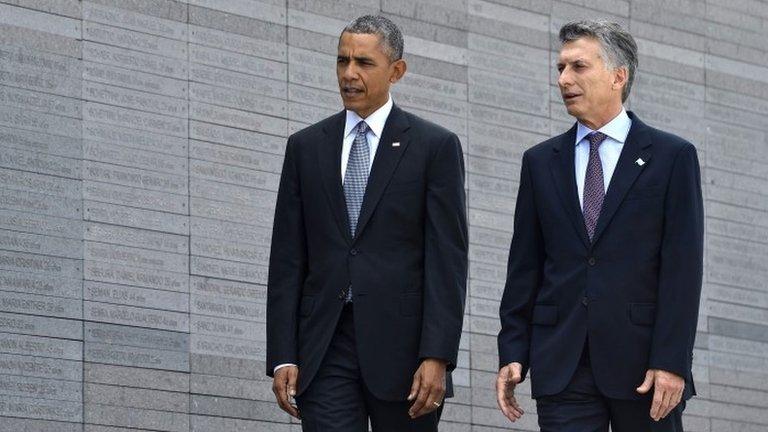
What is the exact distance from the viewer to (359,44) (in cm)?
769

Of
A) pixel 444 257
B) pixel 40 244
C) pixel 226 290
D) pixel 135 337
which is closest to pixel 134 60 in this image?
pixel 40 244

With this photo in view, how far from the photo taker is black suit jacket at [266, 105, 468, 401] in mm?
7496

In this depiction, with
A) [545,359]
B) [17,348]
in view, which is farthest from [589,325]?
[17,348]

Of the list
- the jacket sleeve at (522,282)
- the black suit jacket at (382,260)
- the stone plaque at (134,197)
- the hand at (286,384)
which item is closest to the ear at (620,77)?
the jacket sleeve at (522,282)

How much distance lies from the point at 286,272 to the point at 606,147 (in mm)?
1229

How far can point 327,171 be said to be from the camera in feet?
25.4

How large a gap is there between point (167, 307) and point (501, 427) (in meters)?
2.31

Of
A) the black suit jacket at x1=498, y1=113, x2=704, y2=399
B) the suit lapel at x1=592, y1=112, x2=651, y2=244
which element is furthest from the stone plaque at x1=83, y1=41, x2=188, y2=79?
the suit lapel at x1=592, y1=112, x2=651, y2=244

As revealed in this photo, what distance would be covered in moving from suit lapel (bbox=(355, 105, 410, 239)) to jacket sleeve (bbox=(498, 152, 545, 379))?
48 cm

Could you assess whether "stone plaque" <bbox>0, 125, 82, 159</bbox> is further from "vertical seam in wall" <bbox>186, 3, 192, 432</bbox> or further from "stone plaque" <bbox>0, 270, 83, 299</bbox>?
"vertical seam in wall" <bbox>186, 3, 192, 432</bbox>

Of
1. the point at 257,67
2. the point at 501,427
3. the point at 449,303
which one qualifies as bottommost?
the point at 501,427

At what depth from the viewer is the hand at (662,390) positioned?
23.4 feet

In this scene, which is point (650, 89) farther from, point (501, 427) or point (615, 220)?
point (615, 220)

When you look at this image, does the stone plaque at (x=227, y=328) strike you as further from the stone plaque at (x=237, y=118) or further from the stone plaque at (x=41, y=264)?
the stone plaque at (x=237, y=118)
